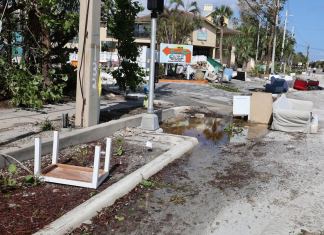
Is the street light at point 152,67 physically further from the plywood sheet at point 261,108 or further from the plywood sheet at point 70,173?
the plywood sheet at point 261,108

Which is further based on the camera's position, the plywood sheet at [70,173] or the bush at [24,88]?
the bush at [24,88]

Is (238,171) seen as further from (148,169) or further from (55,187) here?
(55,187)

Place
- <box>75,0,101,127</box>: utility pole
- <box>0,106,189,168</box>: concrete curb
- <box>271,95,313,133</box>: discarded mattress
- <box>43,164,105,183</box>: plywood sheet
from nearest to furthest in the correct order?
<box>43,164,105,183</box>: plywood sheet, <box>0,106,189,168</box>: concrete curb, <box>75,0,101,127</box>: utility pole, <box>271,95,313,133</box>: discarded mattress

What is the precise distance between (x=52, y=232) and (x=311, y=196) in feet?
12.7

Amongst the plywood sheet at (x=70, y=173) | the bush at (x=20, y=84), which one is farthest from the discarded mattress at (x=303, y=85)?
the plywood sheet at (x=70, y=173)

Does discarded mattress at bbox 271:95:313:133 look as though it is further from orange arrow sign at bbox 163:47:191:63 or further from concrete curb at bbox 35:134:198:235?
orange arrow sign at bbox 163:47:191:63

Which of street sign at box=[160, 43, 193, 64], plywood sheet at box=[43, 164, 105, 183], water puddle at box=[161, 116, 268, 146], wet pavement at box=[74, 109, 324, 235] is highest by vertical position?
street sign at box=[160, 43, 193, 64]

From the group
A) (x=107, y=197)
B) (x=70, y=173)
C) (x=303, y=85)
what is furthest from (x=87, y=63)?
(x=303, y=85)

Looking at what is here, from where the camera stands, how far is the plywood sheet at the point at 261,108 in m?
13.8

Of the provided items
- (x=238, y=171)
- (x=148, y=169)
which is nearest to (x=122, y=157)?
(x=148, y=169)

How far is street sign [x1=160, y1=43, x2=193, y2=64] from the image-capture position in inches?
1189

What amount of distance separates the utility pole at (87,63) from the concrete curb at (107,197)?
205cm

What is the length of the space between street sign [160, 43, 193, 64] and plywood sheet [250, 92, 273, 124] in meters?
16.6

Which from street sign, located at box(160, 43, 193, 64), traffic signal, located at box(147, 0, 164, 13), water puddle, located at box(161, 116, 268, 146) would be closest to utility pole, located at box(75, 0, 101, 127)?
traffic signal, located at box(147, 0, 164, 13)
